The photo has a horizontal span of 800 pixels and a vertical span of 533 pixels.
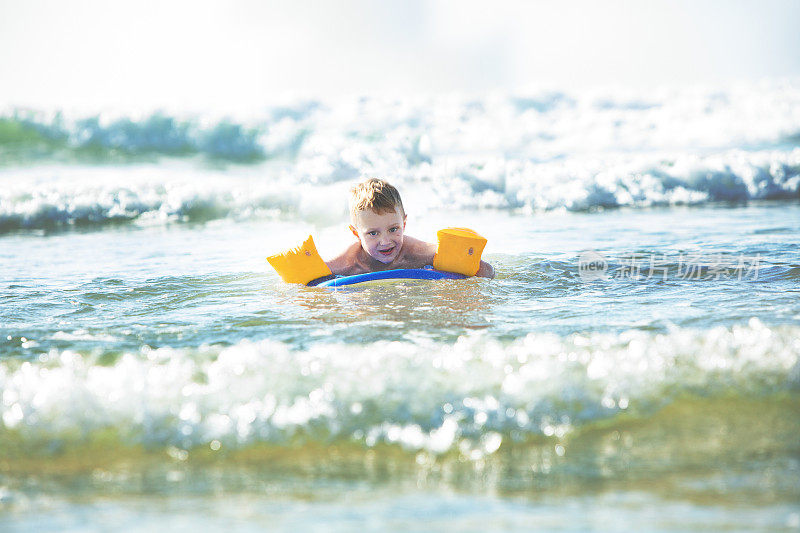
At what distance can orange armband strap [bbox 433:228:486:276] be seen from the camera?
4219 millimetres

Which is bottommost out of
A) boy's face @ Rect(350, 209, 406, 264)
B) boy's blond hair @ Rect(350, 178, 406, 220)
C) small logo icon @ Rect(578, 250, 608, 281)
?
small logo icon @ Rect(578, 250, 608, 281)

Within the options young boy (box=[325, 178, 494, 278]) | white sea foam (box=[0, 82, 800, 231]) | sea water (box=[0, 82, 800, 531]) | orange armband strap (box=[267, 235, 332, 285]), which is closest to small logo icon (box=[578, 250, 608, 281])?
sea water (box=[0, 82, 800, 531])

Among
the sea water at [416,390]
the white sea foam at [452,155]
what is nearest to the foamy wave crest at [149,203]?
the white sea foam at [452,155]

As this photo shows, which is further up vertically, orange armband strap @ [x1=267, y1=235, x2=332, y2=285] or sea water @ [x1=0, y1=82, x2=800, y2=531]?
orange armband strap @ [x1=267, y1=235, x2=332, y2=285]

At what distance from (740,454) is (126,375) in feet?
6.01

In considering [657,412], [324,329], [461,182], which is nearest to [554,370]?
[657,412]

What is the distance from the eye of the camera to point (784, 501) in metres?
1.82

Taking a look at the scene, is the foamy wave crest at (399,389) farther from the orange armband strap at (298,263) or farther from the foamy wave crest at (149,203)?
the foamy wave crest at (149,203)

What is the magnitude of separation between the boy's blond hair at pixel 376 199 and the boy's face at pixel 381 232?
2cm

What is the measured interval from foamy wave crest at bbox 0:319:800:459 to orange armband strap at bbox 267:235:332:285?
159cm

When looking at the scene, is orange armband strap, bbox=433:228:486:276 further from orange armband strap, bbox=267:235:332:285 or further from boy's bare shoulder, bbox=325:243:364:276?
orange armband strap, bbox=267:235:332:285

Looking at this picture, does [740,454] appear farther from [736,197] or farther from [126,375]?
[736,197]

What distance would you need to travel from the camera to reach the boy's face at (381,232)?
4.17 m

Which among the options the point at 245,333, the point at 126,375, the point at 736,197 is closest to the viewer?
the point at 126,375
